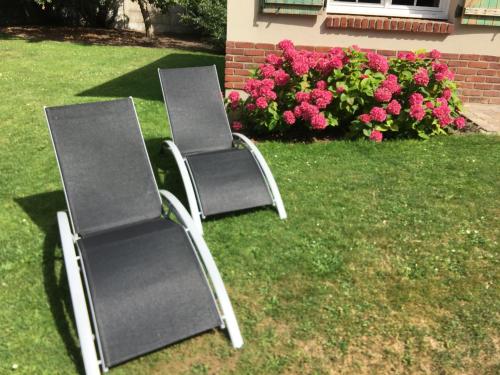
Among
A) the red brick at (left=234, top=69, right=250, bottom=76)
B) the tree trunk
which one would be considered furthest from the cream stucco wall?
the tree trunk

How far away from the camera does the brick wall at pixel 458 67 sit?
6.13 meters

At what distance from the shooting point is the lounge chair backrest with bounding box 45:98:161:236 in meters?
3.07

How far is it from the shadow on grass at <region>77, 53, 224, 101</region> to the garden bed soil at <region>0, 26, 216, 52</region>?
220 centimetres

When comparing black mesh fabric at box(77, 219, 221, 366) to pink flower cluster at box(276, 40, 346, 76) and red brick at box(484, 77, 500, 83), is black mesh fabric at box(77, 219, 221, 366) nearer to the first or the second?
pink flower cluster at box(276, 40, 346, 76)

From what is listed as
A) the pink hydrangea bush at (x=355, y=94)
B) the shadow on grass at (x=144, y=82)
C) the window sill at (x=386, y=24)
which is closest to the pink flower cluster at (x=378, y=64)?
the pink hydrangea bush at (x=355, y=94)

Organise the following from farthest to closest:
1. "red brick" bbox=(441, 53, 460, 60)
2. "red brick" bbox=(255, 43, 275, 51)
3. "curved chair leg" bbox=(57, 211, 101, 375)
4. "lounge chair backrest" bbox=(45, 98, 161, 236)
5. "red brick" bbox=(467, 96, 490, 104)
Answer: "red brick" bbox=(467, 96, 490, 104) → "red brick" bbox=(441, 53, 460, 60) → "red brick" bbox=(255, 43, 275, 51) → "lounge chair backrest" bbox=(45, 98, 161, 236) → "curved chair leg" bbox=(57, 211, 101, 375)

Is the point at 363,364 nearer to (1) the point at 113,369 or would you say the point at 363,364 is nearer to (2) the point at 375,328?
(2) the point at 375,328

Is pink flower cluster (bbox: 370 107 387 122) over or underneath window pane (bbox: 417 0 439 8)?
underneath

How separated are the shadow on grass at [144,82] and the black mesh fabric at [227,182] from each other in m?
3.65

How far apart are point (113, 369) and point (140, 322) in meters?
0.28

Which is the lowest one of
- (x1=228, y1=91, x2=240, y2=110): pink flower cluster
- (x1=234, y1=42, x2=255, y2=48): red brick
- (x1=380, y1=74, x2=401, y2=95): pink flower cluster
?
(x1=228, y1=91, x2=240, y2=110): pink flower cluster

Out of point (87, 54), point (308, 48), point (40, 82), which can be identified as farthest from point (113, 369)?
point (87, 54)

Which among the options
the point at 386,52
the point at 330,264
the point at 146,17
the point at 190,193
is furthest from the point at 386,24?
the point at 146,17

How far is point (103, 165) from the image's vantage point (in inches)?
126
